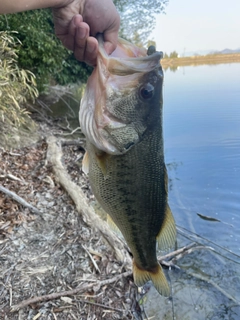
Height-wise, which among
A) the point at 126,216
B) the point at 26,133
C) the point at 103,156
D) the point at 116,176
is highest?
the point at 103,156

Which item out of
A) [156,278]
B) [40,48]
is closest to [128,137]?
[156,278]

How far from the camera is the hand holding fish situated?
4.88 feet

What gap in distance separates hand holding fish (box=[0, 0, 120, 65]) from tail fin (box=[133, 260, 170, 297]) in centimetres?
125

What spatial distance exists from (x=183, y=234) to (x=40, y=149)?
313cm

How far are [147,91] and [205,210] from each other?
12.8 ft

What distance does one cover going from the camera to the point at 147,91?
1569mm

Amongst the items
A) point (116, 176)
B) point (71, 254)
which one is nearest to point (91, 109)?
point (116, 176)

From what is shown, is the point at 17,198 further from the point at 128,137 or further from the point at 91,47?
the point at 91,47

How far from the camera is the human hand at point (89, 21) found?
1.55 m

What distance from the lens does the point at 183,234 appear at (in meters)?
4.43

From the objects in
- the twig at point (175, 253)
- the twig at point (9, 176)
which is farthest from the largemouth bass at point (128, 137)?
the twig at point (9, 176)

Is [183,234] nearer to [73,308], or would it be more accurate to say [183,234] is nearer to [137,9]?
[73,308]

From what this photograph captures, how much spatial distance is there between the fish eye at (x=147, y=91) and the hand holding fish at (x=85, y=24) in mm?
240

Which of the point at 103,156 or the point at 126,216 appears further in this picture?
the point at 126,216
